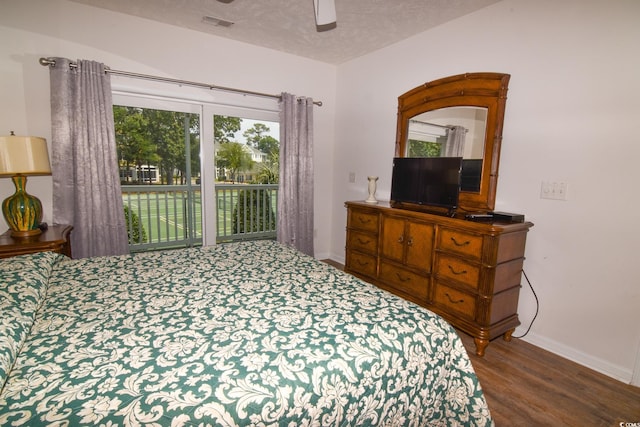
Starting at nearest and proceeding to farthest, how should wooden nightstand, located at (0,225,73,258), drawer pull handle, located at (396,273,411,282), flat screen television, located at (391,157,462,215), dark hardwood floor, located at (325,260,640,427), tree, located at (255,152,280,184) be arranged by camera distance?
dark hardwood floor, located at (325,260,640,427), wooden nightstand, located at (0,225,73,258), flat screen television, located at (391,157,462,215), drawer pull handle, located at (396,273,411,282), tree, located at (255,152,280,184)

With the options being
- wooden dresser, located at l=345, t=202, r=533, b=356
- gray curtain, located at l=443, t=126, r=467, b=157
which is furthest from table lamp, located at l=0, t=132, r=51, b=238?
gray curtain, located at l=443, t=126, r=467, b=157

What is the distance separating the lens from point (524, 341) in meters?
2.39

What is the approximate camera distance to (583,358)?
2.11 metres

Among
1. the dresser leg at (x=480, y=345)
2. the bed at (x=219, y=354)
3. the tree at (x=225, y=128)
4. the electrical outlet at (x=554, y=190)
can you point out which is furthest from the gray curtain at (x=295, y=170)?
the electrical outlet at (x=554, y=190)

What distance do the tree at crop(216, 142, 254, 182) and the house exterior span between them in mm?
767

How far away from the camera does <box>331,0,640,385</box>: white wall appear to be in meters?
1.90

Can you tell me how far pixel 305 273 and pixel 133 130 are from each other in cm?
288

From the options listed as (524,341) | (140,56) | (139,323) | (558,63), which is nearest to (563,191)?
(558,63)

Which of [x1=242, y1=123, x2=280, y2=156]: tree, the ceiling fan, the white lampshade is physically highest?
the ceiling fan

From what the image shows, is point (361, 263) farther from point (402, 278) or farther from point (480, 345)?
point (480, 345)

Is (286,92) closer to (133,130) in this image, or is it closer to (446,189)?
(133,130)

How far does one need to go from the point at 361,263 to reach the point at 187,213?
256cm

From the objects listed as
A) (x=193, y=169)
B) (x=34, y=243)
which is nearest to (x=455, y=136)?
(x=193, y=169)

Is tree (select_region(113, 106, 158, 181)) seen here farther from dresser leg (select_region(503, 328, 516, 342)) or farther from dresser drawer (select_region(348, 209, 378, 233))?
dresser leg (select_region(503, 328, 516, 342))
